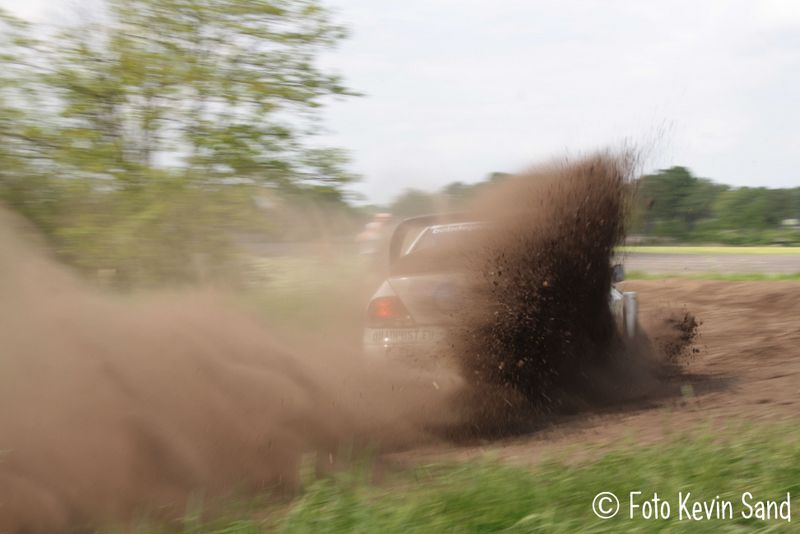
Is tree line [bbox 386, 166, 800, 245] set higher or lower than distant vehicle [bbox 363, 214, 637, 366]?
higher

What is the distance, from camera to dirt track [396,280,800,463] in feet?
18.2

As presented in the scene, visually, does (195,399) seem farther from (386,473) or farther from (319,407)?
(386,473)

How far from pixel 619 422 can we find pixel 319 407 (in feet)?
6.76

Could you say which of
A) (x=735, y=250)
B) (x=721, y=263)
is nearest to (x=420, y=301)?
(x=721, y=263)

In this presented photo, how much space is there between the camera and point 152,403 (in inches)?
211

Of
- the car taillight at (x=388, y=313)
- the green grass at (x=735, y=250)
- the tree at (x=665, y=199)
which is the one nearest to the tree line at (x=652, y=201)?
the tree at (x=665, y=199)

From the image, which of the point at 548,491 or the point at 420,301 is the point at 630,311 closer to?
the point at 420,301

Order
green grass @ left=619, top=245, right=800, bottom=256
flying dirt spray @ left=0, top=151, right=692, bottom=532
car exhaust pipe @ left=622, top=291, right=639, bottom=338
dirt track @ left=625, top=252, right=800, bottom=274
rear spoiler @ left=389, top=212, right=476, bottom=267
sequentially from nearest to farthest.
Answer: flying dirt spray @ left=0, top=151, right=692, bottom=532
rear spoiler @ left=389, top=212, right=476, bottom=267
car exhaust pipe @ left=622, top=291, right=639, bottom=338
dirt track @ left=625, top=252, right=800, bottom=274
green grass @ left=619, top=245, right=800, bottom=256

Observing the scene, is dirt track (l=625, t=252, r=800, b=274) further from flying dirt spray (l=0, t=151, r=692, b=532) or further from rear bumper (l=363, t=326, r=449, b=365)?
rear bumper (l=363, t=326, r=449, b=365)

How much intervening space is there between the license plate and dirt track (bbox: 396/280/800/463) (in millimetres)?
884

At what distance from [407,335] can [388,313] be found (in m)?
0.23

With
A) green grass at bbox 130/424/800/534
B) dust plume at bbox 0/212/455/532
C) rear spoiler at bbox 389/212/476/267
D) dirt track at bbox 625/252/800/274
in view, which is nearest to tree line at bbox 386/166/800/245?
rear spoiler at bbox 389/212/476/267

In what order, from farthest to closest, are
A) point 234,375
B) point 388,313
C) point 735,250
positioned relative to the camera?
1. point 735,250
2. point 388,313
3. point 234,375

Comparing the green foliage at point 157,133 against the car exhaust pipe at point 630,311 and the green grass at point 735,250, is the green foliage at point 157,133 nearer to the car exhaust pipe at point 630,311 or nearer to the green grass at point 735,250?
the car exhaust pipe at point 630,311
